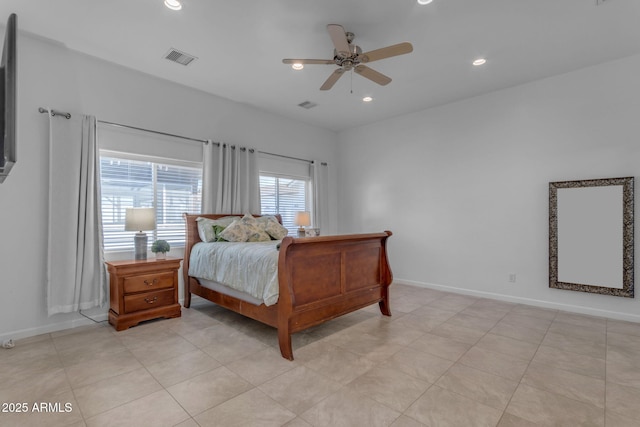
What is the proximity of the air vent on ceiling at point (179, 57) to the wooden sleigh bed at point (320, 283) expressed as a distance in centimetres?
245

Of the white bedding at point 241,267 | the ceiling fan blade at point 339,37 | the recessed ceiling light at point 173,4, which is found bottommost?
the white bedding at point 241,267

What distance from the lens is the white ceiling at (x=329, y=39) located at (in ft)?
8.67

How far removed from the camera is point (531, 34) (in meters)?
3.04

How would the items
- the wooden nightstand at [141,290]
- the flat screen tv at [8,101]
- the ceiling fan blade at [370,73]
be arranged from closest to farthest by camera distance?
the flat screen tv at [8,101] < the ceiling fan blade at [370,73] < the wooden nightstand at [141,290]

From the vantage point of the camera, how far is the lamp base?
3547 mm

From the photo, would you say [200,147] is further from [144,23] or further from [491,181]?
[491,181]

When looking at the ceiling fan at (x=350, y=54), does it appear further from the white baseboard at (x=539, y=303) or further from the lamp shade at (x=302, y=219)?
the white baseboard at (x=539, y=303)

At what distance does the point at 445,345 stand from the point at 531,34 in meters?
3.16

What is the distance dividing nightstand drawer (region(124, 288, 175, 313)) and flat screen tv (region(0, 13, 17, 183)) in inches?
83.9

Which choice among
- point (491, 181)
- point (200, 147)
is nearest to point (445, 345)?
point (491, 181)

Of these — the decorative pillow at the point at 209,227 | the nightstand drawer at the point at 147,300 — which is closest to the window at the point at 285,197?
the decorative pillow at the point at 209,227

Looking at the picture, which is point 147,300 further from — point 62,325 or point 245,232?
point 245,232

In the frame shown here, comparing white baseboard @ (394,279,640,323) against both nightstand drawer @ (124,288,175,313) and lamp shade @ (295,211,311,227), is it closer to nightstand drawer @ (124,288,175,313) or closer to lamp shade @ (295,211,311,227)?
lamp shade @ (295,211,311,227)

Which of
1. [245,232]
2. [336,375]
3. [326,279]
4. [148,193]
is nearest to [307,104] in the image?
[245,232]
